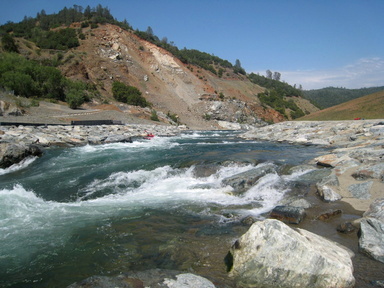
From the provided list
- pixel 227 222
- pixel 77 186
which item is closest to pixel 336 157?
pixel 227 222

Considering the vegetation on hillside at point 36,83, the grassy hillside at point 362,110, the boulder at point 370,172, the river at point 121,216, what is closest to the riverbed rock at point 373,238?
the river at point 121,216

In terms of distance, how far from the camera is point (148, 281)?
361 centimetres

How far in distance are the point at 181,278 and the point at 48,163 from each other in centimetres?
1304

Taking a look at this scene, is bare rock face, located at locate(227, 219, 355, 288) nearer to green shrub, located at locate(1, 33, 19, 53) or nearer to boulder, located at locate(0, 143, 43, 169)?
boulder, located at locate(0, 143, 43, 169)

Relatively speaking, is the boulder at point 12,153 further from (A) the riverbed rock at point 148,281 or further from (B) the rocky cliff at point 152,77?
(B) the rocky cliff at point 152,77

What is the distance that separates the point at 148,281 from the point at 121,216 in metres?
3.63

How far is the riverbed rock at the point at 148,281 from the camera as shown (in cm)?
345

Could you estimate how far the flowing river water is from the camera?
4.61m

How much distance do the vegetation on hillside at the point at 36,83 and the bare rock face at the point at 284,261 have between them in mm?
41614

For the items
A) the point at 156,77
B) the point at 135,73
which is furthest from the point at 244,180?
the point at 156,77

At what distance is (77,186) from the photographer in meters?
10.3

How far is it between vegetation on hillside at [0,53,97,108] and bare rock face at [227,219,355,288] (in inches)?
1638

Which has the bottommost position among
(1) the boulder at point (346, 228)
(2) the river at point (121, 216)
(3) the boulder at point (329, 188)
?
(2) the river at point (121, 216)

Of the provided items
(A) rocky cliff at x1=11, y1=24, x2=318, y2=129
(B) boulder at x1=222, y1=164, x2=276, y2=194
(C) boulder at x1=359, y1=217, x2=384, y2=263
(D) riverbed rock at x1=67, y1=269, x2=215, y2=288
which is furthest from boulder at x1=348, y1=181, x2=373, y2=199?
(A) rocky cliff at x1=11, y1=24, x2=318, y2=129
